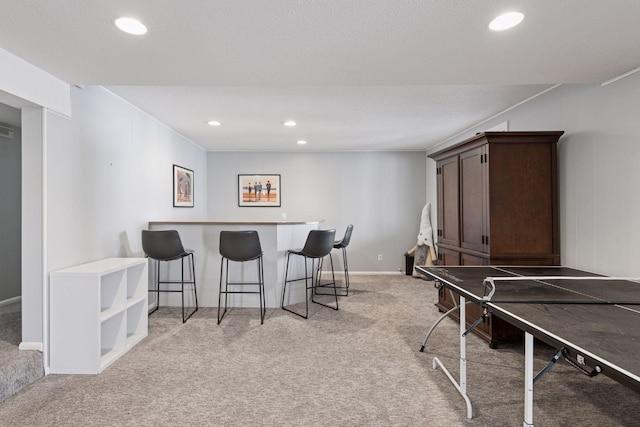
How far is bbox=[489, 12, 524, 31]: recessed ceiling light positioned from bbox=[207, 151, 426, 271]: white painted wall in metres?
4.81

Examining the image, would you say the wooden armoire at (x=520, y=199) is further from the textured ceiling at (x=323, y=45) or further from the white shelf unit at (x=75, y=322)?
the white shelf unit at (x=75, y=322)

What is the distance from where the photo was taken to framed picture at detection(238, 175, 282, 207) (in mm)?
6754

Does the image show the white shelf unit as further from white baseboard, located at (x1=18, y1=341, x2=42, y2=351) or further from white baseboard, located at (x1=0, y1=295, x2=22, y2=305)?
white baseboard, located at (x1=0, y1=295, x2=22, y2=305)

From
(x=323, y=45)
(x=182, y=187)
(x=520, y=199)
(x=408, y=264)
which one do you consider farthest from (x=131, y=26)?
(x=408, y=264)

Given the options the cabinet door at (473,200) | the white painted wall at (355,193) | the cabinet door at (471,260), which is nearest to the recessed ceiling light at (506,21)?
the cabinet door at (473,200)

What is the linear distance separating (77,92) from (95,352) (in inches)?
83.0

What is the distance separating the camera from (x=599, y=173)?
283 centimetres

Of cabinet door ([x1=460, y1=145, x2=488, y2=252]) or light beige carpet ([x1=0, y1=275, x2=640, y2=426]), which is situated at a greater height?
cabinet door ([x1=460, y1=145, x2=488, y2=252])

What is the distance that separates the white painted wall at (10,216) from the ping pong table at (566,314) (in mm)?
4607

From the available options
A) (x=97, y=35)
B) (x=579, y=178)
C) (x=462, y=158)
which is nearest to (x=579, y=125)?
(x=579, y=178)

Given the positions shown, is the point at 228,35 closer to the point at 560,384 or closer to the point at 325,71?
the point at 325,71

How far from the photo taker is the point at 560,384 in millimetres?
2432

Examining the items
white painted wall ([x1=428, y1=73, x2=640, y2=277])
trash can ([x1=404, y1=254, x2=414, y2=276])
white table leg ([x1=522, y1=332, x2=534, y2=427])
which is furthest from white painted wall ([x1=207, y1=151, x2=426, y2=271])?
white table leg ([x1=522, y1=332, x2=534, y2=427])

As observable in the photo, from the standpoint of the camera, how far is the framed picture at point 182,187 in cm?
512
